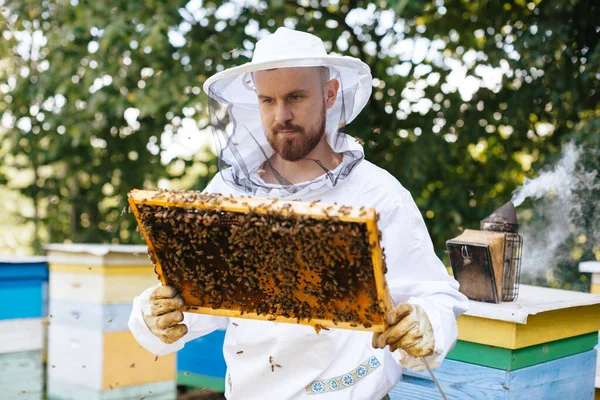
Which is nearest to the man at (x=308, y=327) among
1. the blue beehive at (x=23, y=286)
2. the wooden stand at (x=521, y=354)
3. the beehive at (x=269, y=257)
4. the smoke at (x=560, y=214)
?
the beehive at (x=269, y=257)

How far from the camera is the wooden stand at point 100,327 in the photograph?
4.29m

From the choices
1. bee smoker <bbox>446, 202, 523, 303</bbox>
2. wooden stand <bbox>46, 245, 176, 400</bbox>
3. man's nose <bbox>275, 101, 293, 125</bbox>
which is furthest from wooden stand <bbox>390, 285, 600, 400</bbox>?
wooden stand <bbox>46, 245, 176, 400</bbox>

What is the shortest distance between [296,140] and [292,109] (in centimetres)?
10

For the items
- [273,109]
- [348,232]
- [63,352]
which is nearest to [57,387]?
[63,352]

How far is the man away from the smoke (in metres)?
2.76

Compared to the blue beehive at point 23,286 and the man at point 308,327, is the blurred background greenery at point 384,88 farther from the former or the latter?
the man at point 308,327

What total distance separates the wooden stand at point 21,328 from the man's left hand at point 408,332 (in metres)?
3.34

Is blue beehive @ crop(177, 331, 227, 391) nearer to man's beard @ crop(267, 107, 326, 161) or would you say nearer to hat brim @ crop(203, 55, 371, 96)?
man's beard @ crop(267, 107, 326, 161)

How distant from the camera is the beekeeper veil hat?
1966 millimetres

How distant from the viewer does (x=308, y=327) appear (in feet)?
6.29

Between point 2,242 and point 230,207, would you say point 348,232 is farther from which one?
point 2,242

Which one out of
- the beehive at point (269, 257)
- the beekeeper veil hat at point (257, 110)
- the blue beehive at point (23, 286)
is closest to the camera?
the beehive at point (269, 257)

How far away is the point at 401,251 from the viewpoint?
189cm

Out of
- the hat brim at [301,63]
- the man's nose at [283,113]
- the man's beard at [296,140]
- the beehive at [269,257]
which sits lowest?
the beehive at [269,257]
